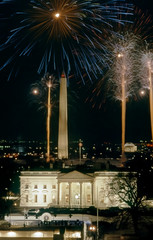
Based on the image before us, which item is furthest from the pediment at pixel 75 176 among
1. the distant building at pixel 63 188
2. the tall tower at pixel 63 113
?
the tall tower at pixel 63 113

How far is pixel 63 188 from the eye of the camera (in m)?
63.0

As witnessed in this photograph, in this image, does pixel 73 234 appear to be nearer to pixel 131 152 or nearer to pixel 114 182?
pixel 114 182

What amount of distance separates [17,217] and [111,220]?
38.7ft

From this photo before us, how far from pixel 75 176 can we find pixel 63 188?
3.10 meters

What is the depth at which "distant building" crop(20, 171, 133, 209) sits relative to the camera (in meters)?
61.7

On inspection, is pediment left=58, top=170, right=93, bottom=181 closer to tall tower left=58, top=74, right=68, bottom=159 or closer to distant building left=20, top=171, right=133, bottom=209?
distant building left=20, top=171, right=133, bottom=209

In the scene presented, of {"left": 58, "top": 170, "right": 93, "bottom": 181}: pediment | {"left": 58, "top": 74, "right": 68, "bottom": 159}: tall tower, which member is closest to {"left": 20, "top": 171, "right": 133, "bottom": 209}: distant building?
{"left": 58, "top": 170, "right": 93, "bottom": 181}: pediment

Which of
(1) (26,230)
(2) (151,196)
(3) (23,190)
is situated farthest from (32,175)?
(1) (26,230)

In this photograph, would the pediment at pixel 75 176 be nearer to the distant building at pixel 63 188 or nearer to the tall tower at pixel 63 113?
the distant building at pixel 63 188

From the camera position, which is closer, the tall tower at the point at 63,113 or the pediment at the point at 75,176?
the pediment at the point at 75,176

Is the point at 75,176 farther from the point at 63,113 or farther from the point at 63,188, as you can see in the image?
the point at 63,113

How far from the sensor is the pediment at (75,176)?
61844mm

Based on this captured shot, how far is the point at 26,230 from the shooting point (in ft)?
126

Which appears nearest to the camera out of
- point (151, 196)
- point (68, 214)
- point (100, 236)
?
point (100, 236)
